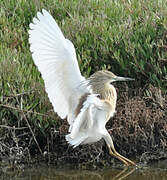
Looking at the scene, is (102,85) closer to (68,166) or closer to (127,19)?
(68,166)

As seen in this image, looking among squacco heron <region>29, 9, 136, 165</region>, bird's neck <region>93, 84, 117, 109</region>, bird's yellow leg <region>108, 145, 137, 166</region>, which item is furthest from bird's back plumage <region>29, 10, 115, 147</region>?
bird's yellow leg <region>108, 145, 137, 166</region>

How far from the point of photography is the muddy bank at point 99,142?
21.1 ft

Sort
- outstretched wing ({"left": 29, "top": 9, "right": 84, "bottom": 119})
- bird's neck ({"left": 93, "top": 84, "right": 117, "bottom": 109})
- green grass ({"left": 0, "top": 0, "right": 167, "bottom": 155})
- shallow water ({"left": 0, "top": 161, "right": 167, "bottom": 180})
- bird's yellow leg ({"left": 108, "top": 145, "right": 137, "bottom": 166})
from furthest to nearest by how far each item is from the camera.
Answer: green grass ({"left": 0, "top": 0, "right": 167, "bottom": 155})
bird's yellow leg ({"left": 108, "top": 145, "right": 137, "bottom": 166})
shallow water ({"left": 0, "top": 161, "right": 167, "bottom": 180})
bird's neck ({"left": 93, "top": 84, "right": 117, "bottom": 109})
outstretched wing ({"left": 29, "top": 9, "right": 84, "bottom": 119})

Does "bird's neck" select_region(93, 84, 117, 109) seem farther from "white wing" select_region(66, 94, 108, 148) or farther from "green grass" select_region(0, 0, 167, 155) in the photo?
"green grass" select_region(0, 0, 167, 155)

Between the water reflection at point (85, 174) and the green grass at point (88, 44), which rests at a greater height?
the green grass at point (88, 44)

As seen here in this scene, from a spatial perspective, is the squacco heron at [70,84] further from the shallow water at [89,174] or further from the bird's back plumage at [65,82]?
the shallow water at [89,174]

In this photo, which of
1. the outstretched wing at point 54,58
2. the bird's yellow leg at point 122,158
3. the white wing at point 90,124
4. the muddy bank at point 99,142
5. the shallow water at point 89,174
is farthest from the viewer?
the muddy bank at point 99,142

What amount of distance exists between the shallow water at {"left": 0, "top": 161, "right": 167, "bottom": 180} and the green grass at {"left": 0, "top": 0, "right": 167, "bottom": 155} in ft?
1.78

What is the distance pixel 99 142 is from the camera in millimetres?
6492

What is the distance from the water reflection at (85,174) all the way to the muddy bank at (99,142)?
159 millimetres

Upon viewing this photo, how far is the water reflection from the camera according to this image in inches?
238

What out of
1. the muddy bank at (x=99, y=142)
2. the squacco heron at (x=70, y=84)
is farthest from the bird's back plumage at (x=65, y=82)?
the muddy bank at (x=99, y=142)

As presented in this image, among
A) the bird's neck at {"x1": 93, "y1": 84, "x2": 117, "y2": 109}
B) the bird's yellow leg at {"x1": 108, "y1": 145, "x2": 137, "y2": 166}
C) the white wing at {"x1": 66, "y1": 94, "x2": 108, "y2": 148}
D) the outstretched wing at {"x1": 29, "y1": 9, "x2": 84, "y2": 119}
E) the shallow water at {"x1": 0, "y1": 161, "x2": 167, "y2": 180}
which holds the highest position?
the outstretched wing at {"x1": 29, "y1": 9, "x2": 84, "y2": 119}

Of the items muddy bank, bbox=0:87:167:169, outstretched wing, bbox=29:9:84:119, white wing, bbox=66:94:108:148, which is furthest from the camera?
muddy bank, bbox=0:87:167:169
